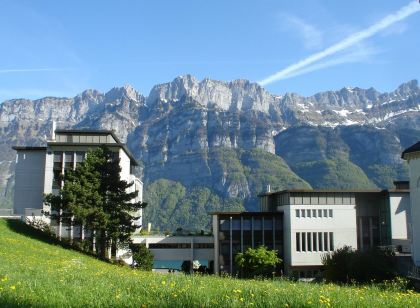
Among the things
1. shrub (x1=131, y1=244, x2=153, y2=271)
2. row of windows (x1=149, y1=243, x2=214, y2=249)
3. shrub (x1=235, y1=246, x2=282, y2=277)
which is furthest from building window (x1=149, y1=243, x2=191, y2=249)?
shrub (x1=235, y1=246, x2=282, y2=277)

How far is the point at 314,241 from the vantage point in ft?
233

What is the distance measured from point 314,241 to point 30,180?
139ft

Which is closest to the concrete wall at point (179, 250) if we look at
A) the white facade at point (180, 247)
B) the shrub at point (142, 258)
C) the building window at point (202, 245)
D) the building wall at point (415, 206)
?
the white facade at point (180, 247)

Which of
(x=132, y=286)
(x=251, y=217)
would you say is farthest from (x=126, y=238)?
(x=132, y=286)

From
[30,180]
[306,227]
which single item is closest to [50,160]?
[30,180]

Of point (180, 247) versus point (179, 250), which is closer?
point (179, 250)

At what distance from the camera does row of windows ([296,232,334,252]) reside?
70125mm

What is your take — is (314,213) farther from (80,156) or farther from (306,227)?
(80,156)

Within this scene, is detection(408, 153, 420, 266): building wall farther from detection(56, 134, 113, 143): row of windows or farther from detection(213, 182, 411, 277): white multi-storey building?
detection(56, 134, 113, 143): row of windows

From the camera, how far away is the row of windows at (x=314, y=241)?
230 feet

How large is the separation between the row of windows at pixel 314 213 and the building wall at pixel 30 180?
123 ft

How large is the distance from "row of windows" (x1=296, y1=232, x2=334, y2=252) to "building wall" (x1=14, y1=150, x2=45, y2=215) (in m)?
37.8

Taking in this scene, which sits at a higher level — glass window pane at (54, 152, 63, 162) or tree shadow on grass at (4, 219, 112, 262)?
glass window pane at (54, 152, 63, 162)

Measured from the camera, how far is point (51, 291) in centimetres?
1333
